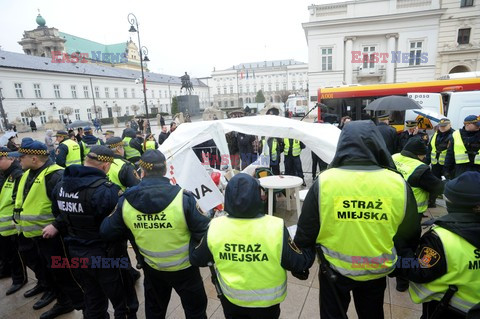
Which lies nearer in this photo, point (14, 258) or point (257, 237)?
point (257, 237)

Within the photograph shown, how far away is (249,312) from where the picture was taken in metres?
1.99

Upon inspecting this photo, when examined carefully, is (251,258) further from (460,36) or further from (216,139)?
(460,36)

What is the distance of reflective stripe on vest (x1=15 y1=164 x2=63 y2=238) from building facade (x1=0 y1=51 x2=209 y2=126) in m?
37.0

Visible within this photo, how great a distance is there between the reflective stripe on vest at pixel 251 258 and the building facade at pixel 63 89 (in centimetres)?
3908

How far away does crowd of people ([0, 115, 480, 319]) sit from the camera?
1.82 m

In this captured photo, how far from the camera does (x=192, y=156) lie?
17.8ft

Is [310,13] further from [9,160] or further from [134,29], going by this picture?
[9,160]

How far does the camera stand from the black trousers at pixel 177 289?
2.55 m

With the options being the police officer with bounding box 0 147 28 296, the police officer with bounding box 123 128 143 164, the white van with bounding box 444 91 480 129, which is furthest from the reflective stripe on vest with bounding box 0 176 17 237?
→ the white van with bounding box 444 91 480 129

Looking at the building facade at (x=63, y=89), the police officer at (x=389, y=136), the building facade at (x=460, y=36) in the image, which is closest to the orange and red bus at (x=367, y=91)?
the police officer at (x=389, y=136)

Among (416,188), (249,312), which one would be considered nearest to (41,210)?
(249,312)

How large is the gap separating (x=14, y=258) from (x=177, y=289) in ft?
11.2

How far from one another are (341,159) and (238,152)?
7677 millimetres

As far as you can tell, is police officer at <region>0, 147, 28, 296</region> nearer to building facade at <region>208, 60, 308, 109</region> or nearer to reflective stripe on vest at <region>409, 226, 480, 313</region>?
reflective stripe on vest at <region>409, 226, 480, 313</region>
